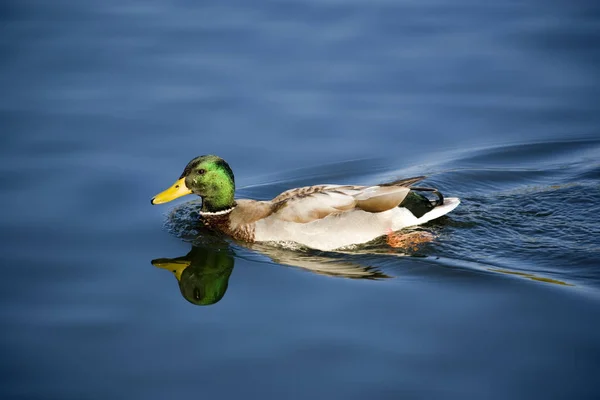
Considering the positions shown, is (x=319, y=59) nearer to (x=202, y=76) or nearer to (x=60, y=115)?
(x=202, y=76)

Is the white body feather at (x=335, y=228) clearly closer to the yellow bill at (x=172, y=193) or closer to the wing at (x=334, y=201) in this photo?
the wing at (x=334, y=201)

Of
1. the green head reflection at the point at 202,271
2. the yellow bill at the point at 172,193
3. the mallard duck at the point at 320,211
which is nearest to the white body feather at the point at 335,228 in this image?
the mallard duck at the point at 320,211

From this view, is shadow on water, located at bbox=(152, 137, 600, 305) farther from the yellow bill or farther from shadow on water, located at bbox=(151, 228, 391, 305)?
the yellow bill

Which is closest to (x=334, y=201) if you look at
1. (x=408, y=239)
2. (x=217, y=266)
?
(x=408, y=239)

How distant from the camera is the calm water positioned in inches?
274

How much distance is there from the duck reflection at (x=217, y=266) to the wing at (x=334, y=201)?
418 millimetres

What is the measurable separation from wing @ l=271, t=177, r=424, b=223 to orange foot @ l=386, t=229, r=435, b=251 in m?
0.31

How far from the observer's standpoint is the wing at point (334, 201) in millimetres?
9500

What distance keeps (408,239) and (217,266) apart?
2037 mm

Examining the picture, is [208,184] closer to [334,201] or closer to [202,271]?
[202,271]

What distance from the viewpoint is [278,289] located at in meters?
8.27

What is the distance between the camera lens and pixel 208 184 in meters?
9.99

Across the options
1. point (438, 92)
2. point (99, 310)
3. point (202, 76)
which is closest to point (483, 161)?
point (438, 92)

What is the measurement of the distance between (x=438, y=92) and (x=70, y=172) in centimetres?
517
